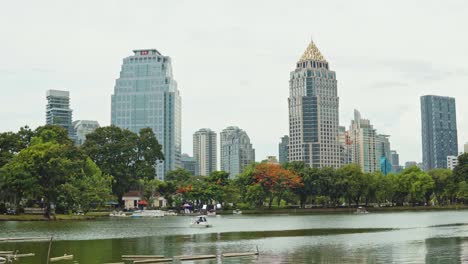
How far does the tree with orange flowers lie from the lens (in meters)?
120

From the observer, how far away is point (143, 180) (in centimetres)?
13375

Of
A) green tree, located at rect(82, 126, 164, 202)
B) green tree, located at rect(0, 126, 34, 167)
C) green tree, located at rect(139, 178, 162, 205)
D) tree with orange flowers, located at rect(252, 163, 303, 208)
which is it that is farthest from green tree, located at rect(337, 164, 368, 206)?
green tree, located at rect(0, 126, 34, 167)

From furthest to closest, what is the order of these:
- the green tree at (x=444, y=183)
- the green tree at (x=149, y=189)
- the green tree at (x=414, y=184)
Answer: the green tree at (x=444, y=183), the green tree at (x=149, y=189), the green tree at (x=414, y=184)

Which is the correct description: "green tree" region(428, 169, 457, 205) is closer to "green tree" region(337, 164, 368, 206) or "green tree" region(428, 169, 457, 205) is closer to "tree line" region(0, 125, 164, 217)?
"green tree" region(337, 164, 368, 206)

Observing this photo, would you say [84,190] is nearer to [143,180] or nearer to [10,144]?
[10,144]

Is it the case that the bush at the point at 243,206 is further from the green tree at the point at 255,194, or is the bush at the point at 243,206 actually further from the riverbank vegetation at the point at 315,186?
the green tree at the point at 255,194

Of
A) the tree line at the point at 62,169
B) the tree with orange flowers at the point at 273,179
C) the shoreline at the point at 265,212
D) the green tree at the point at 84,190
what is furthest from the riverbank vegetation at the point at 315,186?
the green tree at the point at 84,190

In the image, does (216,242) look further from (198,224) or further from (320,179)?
(320,179)

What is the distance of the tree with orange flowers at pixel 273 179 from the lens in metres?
120

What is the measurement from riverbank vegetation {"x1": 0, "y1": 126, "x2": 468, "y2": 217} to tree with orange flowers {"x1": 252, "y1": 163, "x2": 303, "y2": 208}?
0.20 meters

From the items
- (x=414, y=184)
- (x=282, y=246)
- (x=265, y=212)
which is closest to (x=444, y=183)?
(x=414, y=184)

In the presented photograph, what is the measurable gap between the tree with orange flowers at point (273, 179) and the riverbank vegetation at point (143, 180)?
0.67 feet

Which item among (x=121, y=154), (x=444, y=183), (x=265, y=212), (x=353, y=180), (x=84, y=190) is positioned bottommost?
(x=265, y=212)

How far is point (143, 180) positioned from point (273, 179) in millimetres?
31217
